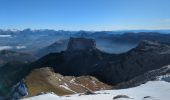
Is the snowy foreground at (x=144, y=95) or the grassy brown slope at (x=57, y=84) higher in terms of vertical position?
the snowy foreground at (x=144, y=95)

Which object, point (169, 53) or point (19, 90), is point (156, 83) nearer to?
point (19, 90)

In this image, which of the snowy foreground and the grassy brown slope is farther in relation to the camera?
the grassy brown slope

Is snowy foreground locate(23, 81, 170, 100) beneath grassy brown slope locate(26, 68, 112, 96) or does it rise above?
above

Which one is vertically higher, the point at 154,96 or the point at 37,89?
the point at 154,96

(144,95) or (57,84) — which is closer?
(144,95)

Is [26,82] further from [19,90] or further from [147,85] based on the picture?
[147,85]

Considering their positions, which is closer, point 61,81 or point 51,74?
point 61,81

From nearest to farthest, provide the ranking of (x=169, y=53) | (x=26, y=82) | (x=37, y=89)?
(x=37, y=89) → (x=26, y=82) → (x=169, y=53)

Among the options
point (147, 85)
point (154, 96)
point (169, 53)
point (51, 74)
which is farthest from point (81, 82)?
point (154, 96)

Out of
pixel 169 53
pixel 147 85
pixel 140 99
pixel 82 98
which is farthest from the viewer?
pixel 169 53

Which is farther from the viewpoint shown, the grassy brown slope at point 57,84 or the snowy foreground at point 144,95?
the grassy brown slope at point 57,84

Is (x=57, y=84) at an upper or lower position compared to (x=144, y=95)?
lower
